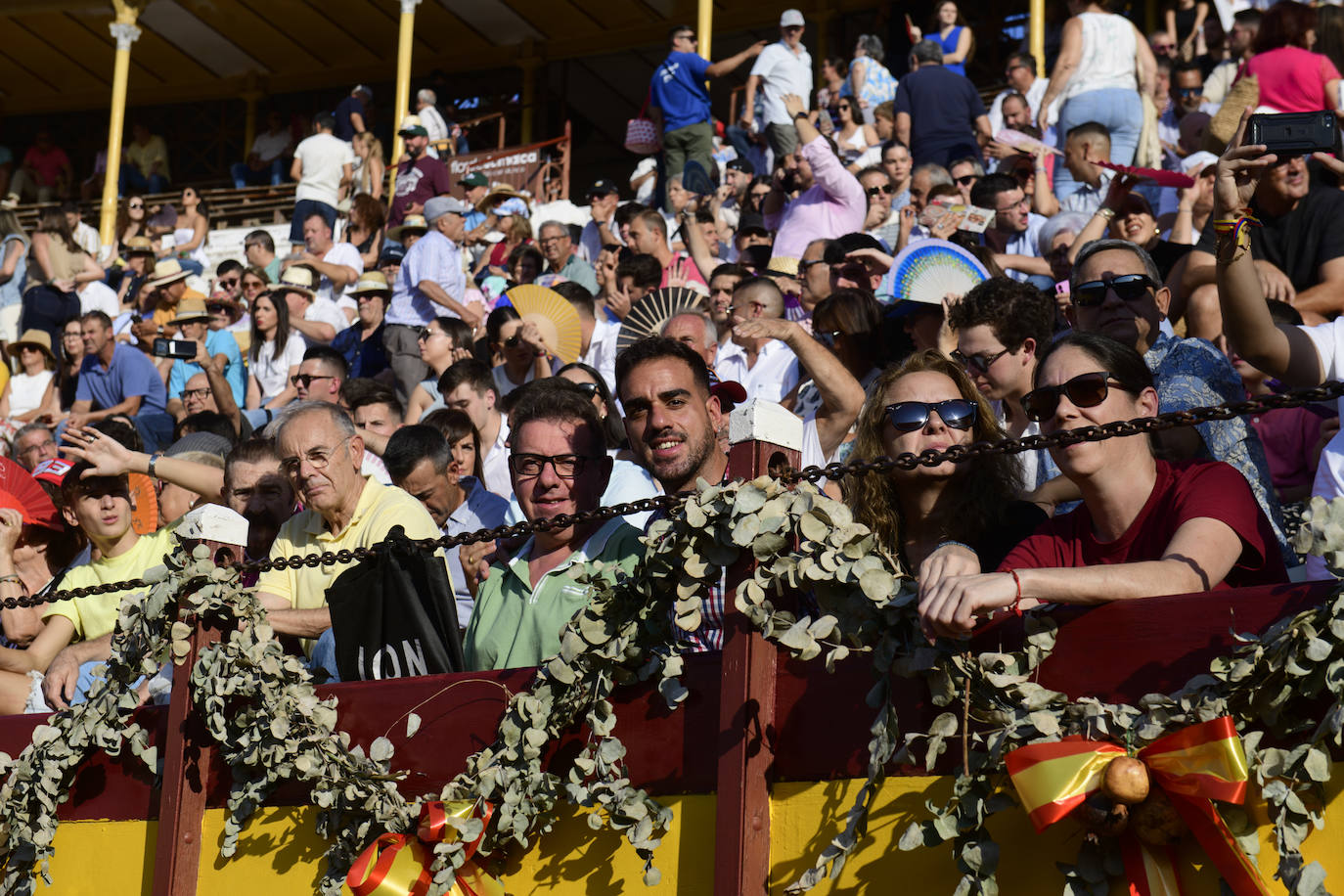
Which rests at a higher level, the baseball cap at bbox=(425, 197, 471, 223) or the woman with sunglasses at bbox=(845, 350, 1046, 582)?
the baseball cap at bbox=(425, 197, 471, 223)

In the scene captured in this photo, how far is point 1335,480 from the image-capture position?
370cm

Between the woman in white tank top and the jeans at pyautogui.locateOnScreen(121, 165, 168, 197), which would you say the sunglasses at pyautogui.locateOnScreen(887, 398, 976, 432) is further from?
the jeans at pyautogui.locateOnScreen(121, 165, 168, 197)

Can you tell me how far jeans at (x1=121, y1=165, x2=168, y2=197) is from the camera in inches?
802

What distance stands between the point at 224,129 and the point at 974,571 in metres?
21.0

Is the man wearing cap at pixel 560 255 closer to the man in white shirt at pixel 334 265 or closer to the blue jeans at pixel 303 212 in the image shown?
the man in white shirt at pixel 334 265

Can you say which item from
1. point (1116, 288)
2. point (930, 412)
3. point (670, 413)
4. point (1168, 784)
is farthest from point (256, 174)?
point (1168, 784)

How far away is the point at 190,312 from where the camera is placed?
10391 mm

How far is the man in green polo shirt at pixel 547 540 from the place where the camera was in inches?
165

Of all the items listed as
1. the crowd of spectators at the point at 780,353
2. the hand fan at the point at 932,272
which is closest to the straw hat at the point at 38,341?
the crowd of spectators at the point at 780,353

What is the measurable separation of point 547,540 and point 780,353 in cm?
267

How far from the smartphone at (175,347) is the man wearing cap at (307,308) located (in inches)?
59.4

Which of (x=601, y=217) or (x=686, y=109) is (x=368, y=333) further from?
(x=686, y=109)

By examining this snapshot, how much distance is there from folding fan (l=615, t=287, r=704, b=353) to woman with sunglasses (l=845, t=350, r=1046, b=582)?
3.77 metres

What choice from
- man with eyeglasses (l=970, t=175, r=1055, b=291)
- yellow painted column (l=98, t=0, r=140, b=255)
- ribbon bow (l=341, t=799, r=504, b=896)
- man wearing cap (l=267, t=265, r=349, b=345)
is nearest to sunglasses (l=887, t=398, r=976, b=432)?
ribbon bow (l=341, t=799, r=504, b=896)
